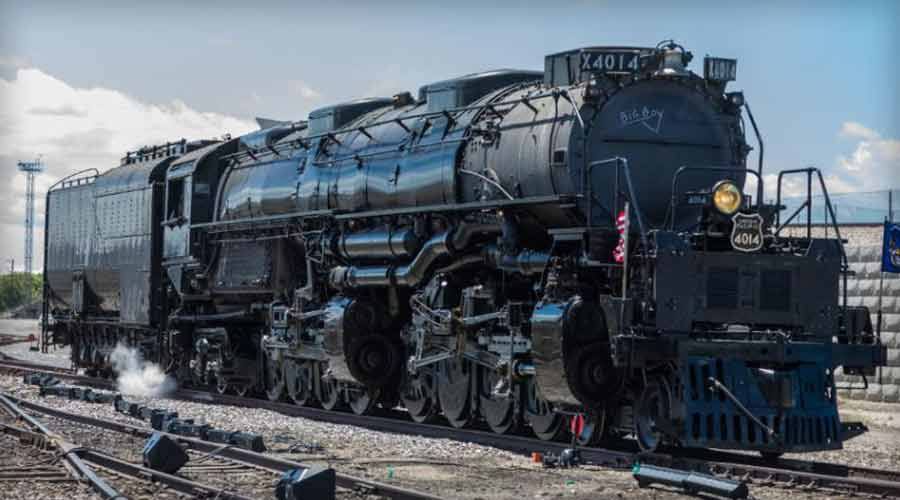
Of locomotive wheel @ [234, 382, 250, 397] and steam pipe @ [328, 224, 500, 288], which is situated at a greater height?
steam pipe @ [328, 224, 500, 288]

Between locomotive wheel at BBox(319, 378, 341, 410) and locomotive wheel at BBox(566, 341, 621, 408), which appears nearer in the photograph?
locomotive wheel at BBox(566, 341, 621, 408)

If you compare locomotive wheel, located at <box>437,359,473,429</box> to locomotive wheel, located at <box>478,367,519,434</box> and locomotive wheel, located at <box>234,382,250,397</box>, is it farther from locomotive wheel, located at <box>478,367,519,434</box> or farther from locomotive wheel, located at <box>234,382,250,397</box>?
locomotive wheel, located at <box>234,382,250,397</box>

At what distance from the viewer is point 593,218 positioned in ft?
48.3

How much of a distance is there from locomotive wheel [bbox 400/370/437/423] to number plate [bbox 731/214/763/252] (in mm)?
5651

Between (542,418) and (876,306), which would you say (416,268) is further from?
(876,306)

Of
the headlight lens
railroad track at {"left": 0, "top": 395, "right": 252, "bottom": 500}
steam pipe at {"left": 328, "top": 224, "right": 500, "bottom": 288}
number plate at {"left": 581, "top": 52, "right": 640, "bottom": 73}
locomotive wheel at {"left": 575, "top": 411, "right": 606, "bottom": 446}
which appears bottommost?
railroad track at {"left": 0, "top": 395, "right": 252, "bottom": 500}

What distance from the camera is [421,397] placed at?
60.6 ft

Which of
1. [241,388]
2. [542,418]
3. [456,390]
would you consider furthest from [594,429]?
[241,388]

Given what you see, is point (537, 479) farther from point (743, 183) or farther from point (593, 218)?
point (743, 183)

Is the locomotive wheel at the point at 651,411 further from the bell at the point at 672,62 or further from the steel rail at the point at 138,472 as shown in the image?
the steel rail at the point at 138,472

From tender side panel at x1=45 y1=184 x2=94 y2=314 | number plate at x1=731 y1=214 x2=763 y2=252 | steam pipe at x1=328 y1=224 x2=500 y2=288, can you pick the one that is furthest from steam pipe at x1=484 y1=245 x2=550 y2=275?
tender side panel at x1=45 y1=184 x2=94 y2=314

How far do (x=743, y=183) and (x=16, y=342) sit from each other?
4151 cm

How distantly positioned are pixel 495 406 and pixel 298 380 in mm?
6014

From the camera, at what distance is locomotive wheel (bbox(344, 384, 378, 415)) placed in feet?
63.9
